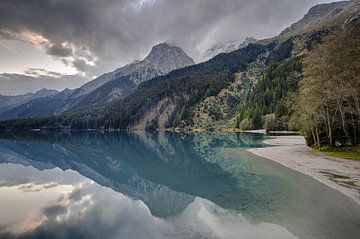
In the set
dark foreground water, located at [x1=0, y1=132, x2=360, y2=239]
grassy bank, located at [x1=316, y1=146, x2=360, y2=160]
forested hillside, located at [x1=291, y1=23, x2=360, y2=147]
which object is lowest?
dark foreground water, located at [x1=0, y1=132, x2=360, y2=239]

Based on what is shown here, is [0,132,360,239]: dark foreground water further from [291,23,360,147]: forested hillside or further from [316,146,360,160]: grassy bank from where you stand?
[291,23,360,147]: forested hillside

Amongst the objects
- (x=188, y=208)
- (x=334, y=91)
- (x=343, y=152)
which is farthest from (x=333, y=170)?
(x=188, y=208)

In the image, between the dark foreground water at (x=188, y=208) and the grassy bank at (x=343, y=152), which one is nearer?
the dark foreground water at (x=188, y=208)

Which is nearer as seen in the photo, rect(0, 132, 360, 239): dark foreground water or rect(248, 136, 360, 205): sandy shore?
rect(0, 132, 360, 239): dark foreground water

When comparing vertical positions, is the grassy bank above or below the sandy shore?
above

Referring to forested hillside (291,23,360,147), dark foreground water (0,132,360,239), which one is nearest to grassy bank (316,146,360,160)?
forested hillside (291,23,360,147)

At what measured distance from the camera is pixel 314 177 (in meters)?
30.8

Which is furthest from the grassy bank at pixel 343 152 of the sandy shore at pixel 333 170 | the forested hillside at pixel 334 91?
the sandy shore at pixel 333 170

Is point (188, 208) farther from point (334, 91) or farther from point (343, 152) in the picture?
point (343, 152)

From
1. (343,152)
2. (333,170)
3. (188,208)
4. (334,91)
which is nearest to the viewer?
(188,208)

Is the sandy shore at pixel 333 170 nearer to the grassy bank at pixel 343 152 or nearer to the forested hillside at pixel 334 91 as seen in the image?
the grassy bank at pixel 343 152

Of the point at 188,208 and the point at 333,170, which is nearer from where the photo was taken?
the point at 188,208

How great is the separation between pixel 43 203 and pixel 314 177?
2689 centimetres

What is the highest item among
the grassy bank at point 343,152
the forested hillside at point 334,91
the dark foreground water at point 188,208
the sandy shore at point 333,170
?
the forested hillside at point 334,91
